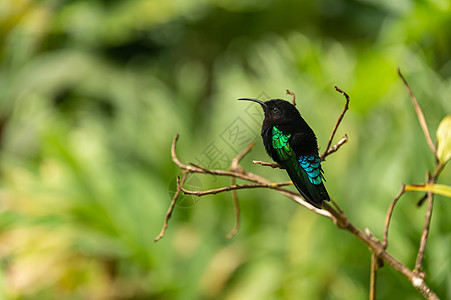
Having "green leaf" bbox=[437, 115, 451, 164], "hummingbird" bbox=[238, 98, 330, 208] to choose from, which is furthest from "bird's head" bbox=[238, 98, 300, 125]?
"green leaf" bbox=[437, 115, 451, 164]

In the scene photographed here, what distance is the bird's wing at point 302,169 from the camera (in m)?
0.33

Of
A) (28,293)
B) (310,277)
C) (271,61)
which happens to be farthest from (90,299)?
(271,61)

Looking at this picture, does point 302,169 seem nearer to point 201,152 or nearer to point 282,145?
point 282,145

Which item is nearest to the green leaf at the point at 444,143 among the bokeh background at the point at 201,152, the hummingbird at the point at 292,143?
the hummingbird at the point at 292,143

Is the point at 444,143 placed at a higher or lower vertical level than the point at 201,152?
higher

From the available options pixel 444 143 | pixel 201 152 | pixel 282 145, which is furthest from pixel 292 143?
pixel 201 152

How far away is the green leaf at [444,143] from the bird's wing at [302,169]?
20 centimetres

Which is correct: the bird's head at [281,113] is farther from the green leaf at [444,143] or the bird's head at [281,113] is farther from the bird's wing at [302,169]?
the green leaf at [444,143]

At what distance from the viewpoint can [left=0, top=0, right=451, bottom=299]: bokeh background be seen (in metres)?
1.53

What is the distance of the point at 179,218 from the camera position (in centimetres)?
196

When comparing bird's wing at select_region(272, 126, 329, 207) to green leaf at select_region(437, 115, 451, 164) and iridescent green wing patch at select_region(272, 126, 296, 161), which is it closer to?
iridescent green wing patch at select_region(272, 126, 296, 161)

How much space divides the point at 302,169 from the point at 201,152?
670mm

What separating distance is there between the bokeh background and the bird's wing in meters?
0.71

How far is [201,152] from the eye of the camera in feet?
3.31
